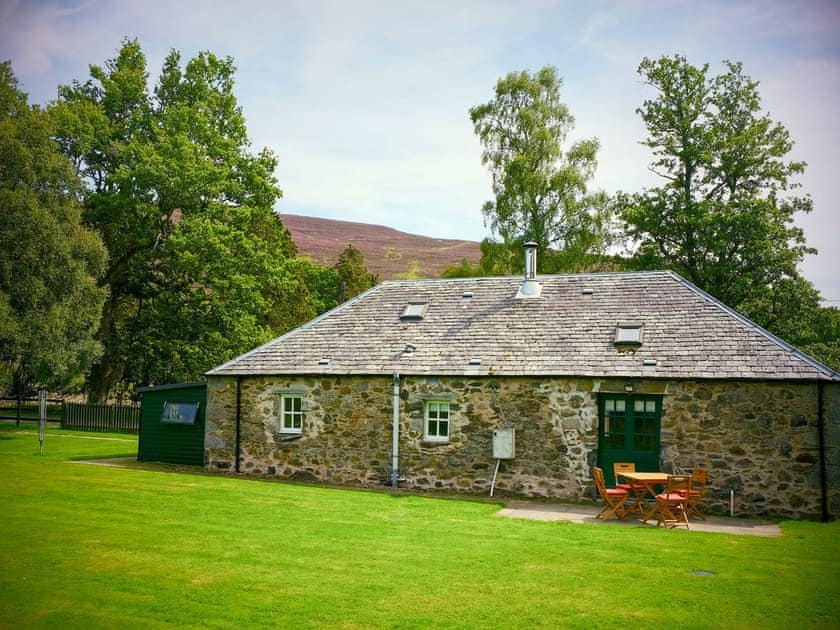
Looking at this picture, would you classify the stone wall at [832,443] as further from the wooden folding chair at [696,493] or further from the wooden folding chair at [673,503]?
the wooden folding chair at [673,503]

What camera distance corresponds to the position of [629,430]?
16250 mm

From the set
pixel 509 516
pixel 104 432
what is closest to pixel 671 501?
pixel 509 516

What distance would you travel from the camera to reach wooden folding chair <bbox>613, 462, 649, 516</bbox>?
1459 centimetres

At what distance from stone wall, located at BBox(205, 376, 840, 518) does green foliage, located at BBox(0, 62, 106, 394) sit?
11.1m

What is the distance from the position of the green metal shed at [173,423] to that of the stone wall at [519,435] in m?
0.69

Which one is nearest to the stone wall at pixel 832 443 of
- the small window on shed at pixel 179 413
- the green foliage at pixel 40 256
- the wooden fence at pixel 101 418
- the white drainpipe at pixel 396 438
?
the white drainpipe at pixel 396 438

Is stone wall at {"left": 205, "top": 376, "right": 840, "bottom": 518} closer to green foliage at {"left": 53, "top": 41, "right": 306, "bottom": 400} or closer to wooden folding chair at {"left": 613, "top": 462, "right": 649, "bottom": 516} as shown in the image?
wooden folding chair at {"left": 613, "top": 462, "right": 649, "bottom": 516}

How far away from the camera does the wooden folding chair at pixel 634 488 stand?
14594 millimetres

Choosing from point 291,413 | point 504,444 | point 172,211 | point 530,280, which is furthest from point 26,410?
point 504,444

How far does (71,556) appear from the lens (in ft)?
32.7

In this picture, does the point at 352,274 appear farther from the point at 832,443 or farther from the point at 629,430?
the point at 832,443

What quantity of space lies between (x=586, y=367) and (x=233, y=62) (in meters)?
28.0

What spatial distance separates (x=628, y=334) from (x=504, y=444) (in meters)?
3.92

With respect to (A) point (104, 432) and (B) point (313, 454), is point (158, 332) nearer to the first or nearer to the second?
(A) point (104, 432)
